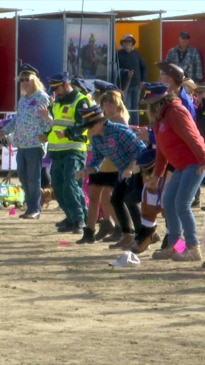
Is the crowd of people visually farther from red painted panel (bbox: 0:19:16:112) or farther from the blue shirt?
red painted panel (bbox: 0:19:16:112)

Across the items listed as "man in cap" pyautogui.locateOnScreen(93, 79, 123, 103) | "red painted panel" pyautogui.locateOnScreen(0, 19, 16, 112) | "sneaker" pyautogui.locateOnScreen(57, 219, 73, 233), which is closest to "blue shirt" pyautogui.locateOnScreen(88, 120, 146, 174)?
"man in cap" pyautogui.locateOnScreen(93, 79, 123, 103)

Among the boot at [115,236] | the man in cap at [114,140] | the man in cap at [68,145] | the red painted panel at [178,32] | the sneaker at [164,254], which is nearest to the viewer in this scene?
the sneaker at [164,254]

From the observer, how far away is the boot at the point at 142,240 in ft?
41.1

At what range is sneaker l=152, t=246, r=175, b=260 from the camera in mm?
12203

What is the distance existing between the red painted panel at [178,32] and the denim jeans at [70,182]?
32.7ft

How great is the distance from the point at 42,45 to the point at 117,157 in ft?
37.7

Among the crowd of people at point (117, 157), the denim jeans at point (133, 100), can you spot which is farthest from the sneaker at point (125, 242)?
the denim jeans at point (133, 100)

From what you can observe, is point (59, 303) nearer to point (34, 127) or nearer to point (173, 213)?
point (173, 213)

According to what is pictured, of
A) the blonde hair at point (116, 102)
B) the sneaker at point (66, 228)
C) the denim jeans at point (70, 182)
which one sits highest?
the blonde hair at point (116, 102)

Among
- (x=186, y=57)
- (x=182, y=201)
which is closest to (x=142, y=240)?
(x=182, y=201)

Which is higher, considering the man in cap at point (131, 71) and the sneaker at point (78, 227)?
the man in cap at point (131, 71)

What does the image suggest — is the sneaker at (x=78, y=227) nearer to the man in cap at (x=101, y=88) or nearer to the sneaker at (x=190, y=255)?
the man in cap at (x=101, y=88)

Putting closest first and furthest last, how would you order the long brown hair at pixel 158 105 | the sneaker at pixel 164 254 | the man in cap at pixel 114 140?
1. the long brown hair at pixel 158 105
2. the sneaker at pixel 164 254
3. the man in cap at pixel 114 140

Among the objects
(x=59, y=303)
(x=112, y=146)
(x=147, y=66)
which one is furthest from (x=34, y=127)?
(x=147, y=66)
